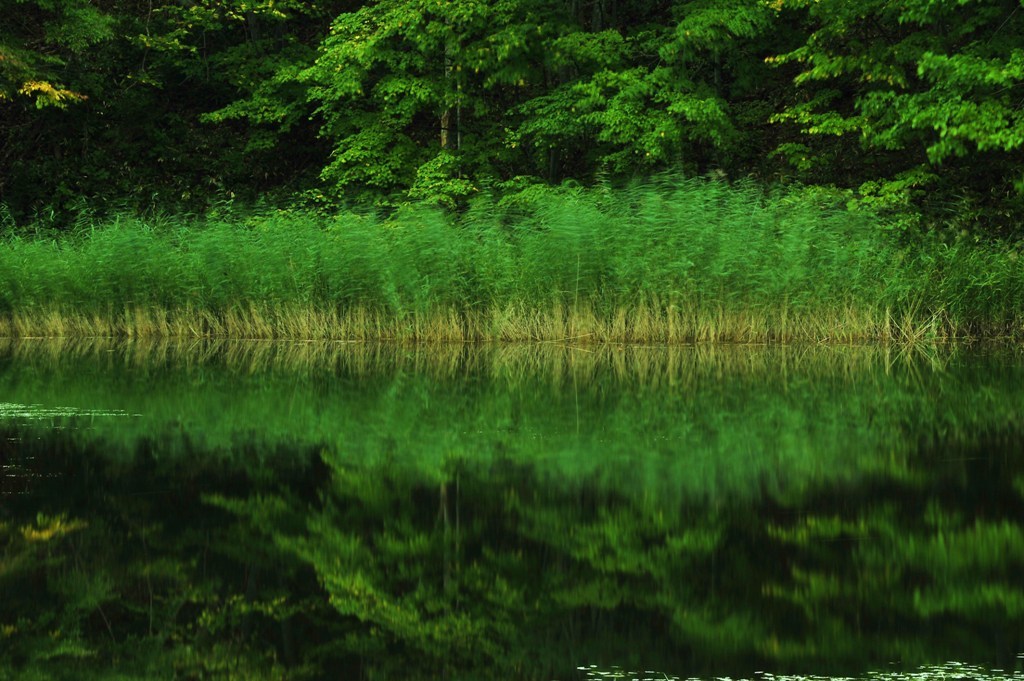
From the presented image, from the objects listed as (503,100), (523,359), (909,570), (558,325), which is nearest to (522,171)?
(503,100)

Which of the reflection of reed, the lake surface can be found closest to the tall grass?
the reflection of reed

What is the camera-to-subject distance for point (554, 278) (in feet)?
Answer: 50.6

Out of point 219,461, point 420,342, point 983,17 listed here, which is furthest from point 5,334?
point 983,17

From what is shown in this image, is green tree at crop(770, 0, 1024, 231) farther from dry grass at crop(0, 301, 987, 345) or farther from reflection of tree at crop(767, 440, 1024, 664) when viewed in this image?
reflection of tree at crop(767, 440, 1024, 664)

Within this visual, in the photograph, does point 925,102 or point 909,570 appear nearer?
point 909,570

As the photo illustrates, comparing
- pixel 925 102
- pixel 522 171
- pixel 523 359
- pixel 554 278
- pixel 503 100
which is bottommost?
pixel 523 359

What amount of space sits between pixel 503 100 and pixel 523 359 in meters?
12.6

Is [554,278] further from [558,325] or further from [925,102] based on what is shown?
[925,102]

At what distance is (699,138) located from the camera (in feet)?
69.0

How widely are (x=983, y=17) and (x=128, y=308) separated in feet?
40.0

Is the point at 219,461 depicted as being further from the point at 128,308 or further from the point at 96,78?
the point at 96,78

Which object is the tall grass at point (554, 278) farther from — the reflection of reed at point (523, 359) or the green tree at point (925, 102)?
the green tree at point (925, 102)

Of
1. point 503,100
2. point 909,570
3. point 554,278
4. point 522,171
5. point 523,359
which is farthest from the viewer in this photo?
point 503,100

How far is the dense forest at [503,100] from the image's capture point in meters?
18.6
